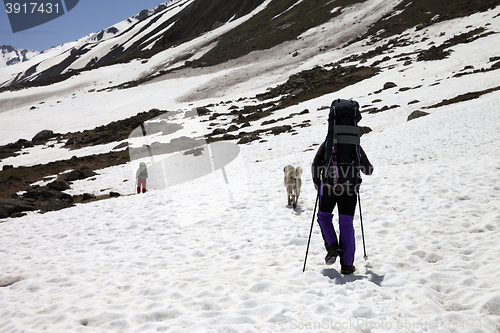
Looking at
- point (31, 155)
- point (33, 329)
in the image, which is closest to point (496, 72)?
point (33, 329)

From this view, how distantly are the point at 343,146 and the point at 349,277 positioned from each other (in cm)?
230

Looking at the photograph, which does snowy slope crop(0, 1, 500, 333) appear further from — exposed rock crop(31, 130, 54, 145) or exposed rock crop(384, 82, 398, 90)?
exposed rock crop(31, 130, 54, 145)

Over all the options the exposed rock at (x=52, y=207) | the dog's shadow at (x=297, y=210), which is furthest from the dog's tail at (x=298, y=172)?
the exposed rock at (x=52, y=207)

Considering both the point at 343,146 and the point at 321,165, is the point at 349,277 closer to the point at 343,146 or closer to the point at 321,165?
the point at 321,165

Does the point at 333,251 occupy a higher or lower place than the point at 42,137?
lower

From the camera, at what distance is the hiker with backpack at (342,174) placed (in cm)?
521

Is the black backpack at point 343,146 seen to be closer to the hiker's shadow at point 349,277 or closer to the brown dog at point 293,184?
the hiker's shadow at point 349,277

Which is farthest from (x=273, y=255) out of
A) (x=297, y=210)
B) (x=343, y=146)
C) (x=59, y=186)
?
(x=59, y=186)

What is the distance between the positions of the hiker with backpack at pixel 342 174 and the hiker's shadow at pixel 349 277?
0.43ft

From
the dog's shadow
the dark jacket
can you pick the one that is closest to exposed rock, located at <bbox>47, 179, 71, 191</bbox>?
the dog's shadow

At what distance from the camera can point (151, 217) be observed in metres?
9.99

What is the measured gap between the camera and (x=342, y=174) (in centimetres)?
520

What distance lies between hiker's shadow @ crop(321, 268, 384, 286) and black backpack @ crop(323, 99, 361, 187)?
1.63 metres

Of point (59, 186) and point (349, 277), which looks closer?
point (349, 277)
